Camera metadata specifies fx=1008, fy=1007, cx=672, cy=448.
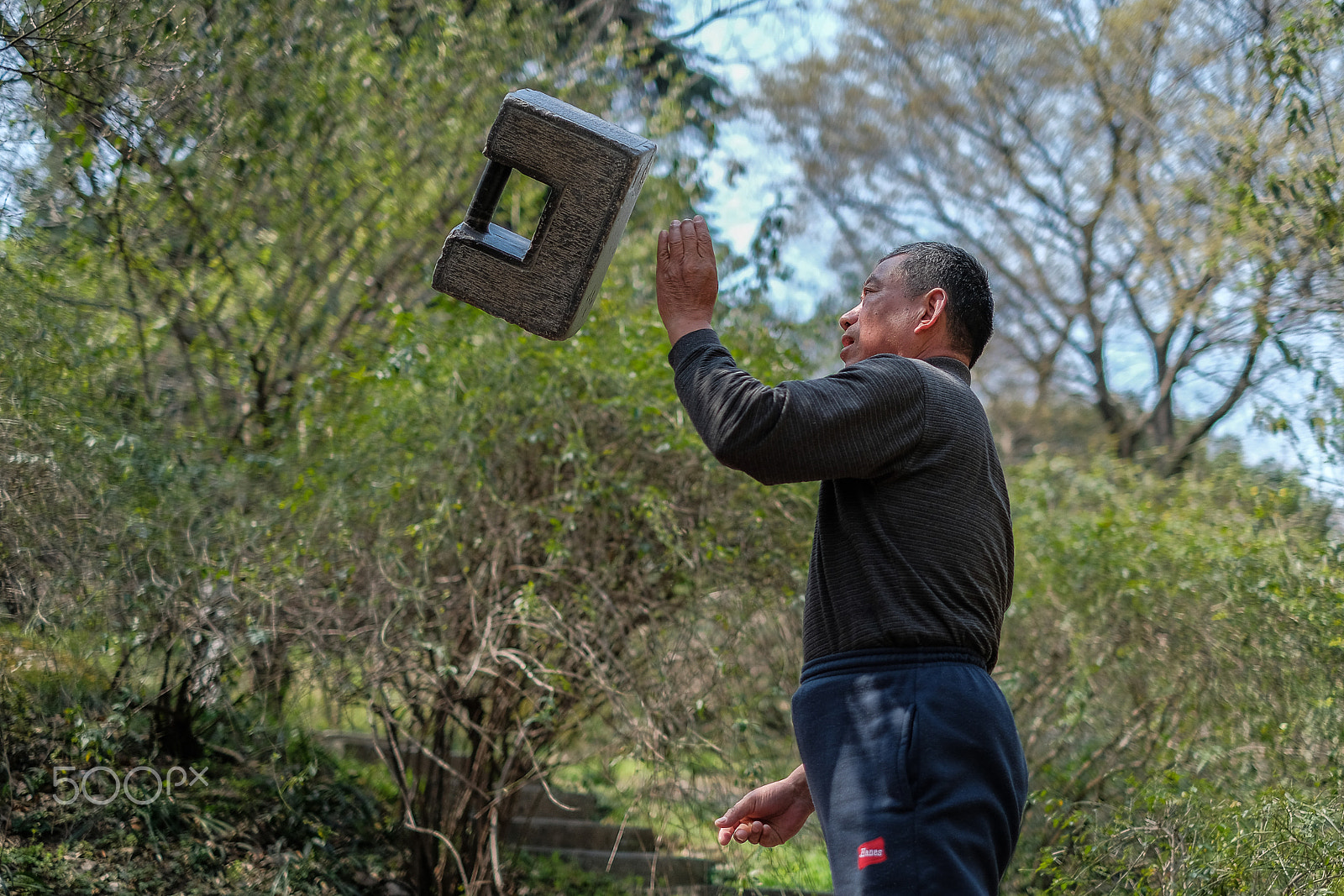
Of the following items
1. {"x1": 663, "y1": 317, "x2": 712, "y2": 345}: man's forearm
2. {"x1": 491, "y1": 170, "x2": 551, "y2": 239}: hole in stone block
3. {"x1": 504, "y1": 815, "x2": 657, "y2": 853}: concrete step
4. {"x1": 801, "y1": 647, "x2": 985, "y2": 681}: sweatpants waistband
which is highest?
{"x1": 491, "y1": 170, "x2": 551, "y2": 239}: hole in stone block

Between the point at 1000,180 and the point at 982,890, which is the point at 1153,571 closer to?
the point at 982,890

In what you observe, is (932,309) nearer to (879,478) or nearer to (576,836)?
(879,478)

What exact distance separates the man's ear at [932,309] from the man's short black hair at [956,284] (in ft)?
0.04

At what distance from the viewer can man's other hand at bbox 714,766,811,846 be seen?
78.2 inches

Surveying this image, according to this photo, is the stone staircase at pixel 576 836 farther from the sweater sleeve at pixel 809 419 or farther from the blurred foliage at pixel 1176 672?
the sweater sleeve at pixel 809 419

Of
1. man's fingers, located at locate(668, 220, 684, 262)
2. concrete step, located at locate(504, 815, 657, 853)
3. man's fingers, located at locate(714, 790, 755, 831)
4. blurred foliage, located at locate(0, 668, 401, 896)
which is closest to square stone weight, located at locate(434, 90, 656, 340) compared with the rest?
man's fingers, located at locate(668, 220, 684, 262)

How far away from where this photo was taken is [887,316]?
1.96 meters

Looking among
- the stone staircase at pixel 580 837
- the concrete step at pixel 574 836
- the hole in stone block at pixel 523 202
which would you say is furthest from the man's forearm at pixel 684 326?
the concrete step at pixel 574 836

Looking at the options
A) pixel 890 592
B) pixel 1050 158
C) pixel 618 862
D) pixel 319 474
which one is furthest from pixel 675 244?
pixel 1050 158

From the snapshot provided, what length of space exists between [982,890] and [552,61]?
626 centimetres

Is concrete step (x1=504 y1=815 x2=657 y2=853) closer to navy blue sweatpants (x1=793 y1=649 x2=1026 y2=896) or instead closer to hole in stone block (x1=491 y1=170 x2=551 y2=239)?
hole in stone block (x1=491 y1=170 x2=551 y2=239)

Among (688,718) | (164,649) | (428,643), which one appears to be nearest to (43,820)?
(164,649)

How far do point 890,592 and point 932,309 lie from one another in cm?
58

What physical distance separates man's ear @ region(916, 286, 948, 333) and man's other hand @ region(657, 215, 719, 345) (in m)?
0.41
